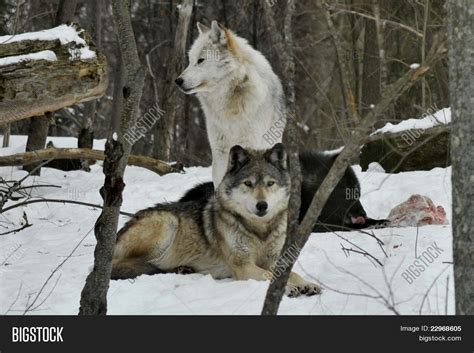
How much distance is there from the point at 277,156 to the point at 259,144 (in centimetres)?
154

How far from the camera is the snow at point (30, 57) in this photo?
6.75m

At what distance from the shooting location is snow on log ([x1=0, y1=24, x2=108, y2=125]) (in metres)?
6.79

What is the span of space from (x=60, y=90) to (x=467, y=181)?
4.66 m

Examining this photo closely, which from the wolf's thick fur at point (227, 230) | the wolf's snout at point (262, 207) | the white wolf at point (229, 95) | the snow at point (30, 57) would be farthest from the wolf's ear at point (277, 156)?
the snow at point (30, 57)

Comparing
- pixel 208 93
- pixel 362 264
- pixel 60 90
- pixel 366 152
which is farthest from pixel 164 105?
pixel 362 264

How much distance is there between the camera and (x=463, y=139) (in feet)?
11.8

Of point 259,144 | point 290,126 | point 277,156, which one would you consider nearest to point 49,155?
point 259,144

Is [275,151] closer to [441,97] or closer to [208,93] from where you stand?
[208,93]

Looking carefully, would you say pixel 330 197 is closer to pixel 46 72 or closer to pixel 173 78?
pixel 46 72

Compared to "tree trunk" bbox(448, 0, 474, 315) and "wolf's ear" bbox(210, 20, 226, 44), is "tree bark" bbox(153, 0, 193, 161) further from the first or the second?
"tree trunk" bbox(448, 0, 474, 315)

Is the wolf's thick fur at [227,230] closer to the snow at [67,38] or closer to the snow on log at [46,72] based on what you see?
the snow on log at [46,72]

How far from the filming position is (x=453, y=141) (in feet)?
12.1

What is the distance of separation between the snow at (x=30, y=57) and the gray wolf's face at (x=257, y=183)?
84.6 inches

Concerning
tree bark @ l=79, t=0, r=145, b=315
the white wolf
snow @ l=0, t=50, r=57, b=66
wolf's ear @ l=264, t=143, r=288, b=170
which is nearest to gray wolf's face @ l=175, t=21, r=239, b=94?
the white wolf
